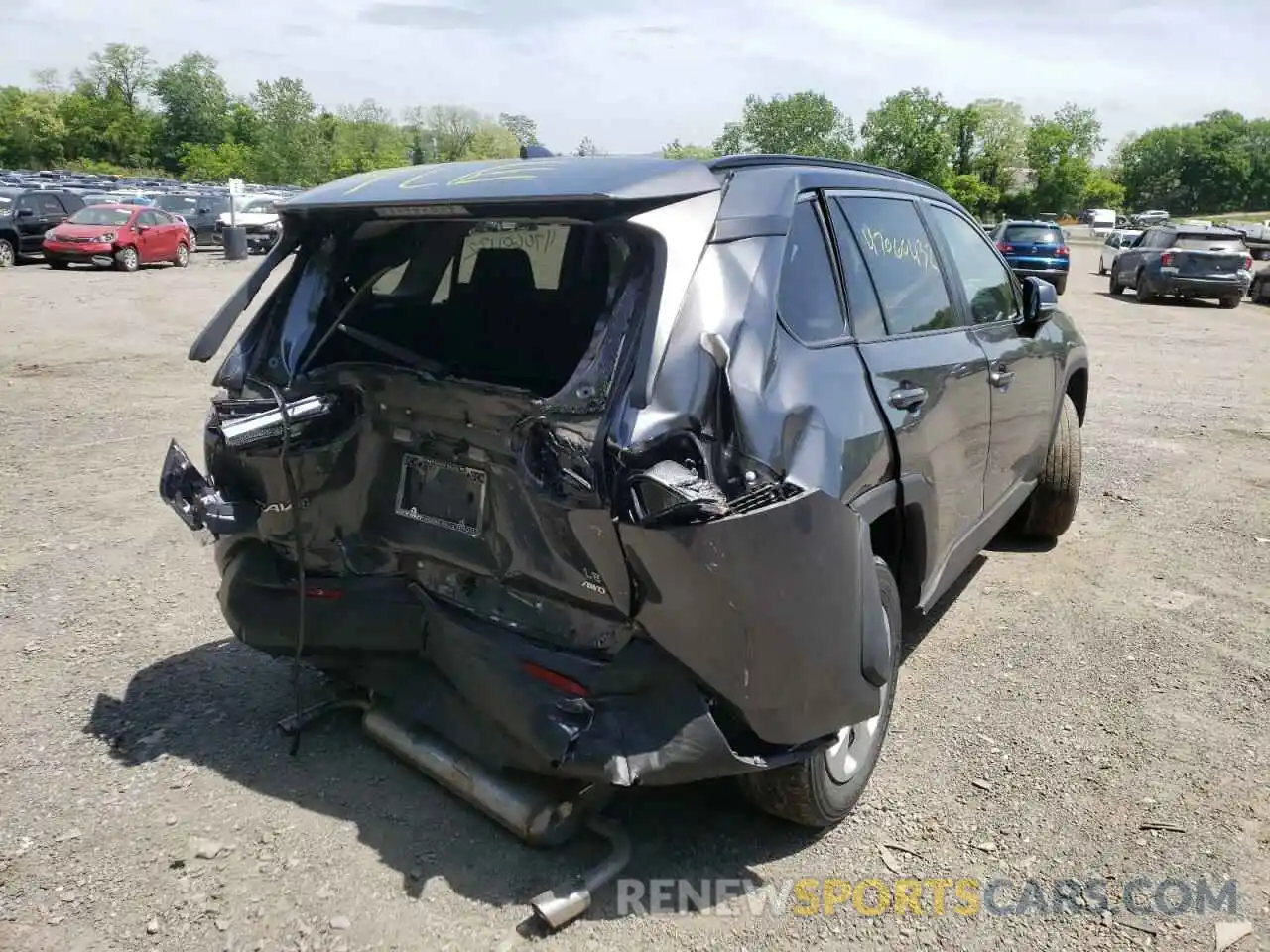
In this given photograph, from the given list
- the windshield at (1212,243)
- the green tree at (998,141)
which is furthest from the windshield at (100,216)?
the green tree at (998,141)

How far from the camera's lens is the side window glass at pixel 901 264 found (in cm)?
338

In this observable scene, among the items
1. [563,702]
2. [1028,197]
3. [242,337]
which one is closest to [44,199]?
A: [242,337]

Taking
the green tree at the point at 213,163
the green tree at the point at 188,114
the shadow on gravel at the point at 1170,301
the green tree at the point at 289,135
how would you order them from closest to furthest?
1. the shadow on gravel at the point at 1170,301
2. the green tree at the point at 289,135
3. the green tree at the point at 213,163
4. the green tree at the point at 188,114

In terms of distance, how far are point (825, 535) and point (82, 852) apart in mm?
2290

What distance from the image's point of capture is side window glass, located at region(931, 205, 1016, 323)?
4176 mm

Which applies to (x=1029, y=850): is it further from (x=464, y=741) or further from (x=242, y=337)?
(x=242, y=337)

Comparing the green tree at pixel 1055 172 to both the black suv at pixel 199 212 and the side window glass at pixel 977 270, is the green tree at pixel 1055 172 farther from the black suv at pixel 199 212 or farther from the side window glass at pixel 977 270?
the side window glass at pixel 977 270

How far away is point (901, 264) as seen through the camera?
3607 mm

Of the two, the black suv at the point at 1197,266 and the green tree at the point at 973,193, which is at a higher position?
the green tree at the point at 973,193

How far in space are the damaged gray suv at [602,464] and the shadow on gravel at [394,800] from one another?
0.42ft

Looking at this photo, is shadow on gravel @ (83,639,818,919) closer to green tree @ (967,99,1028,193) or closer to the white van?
the white van

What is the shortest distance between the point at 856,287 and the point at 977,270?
146cm

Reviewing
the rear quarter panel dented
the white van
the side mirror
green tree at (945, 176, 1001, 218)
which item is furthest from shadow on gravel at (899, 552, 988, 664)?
green tree at (945, 176, 1001, 218)

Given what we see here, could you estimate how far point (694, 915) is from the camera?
2.68 meters
